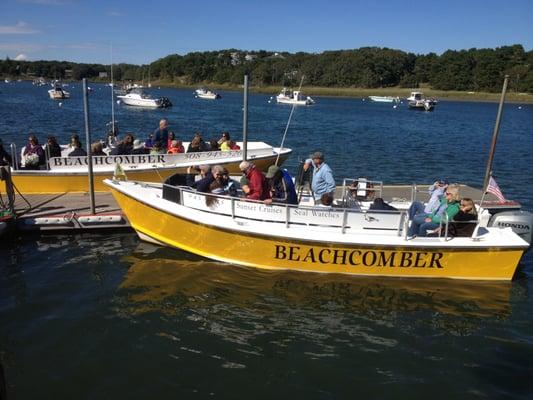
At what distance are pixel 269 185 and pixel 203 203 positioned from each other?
1.45 meters

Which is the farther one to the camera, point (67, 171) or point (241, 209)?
point (67, 171)

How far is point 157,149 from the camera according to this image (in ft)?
47.7

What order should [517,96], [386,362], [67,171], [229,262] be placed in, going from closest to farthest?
[386,362]
[229,262]
[67,171]
[517,96]

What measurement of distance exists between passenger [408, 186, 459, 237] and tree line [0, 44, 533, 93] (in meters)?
104

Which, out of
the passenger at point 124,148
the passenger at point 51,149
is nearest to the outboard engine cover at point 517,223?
the passenger at point 124,148

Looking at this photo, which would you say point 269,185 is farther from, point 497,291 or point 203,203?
point 497,291

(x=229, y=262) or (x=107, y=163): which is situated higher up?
(x=107, y=163)

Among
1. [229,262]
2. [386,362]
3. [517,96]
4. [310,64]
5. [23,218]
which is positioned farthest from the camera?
[310,64]

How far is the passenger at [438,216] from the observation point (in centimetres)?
898

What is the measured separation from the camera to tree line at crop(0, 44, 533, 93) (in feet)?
427

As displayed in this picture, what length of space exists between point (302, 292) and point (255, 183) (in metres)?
2.37

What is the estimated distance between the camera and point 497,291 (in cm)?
921

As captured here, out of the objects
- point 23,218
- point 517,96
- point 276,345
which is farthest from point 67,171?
point 517,96

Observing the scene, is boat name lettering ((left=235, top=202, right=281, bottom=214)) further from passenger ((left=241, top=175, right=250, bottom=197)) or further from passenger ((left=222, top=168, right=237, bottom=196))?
passenger ((left=222, top=168, right=237, bottom=196))
